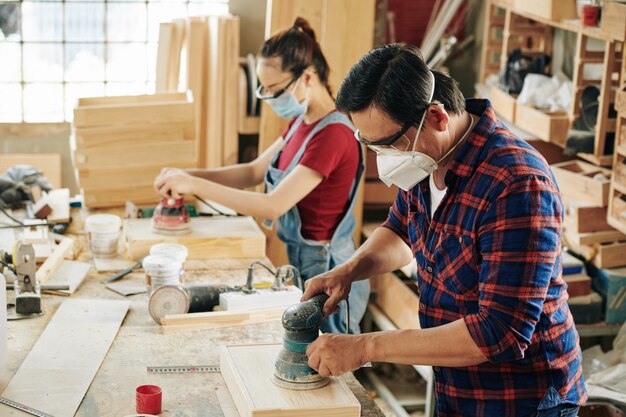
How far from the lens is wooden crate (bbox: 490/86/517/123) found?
4887 mm

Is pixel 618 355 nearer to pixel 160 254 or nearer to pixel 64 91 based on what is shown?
pixel 160 254

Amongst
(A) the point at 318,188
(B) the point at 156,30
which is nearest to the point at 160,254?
(A) the point at 318,188

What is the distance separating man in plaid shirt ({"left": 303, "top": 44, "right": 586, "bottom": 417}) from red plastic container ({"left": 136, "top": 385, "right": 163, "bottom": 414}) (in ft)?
1.48

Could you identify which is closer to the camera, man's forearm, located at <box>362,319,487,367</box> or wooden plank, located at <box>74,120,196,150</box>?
man's forearm, located at <box>362,319,487,367</box>

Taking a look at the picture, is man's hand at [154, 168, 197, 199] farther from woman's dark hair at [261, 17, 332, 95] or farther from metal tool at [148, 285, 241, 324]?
metal tool at [148, 285, 241, 324]

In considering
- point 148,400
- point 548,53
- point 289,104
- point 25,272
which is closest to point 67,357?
point 148,400

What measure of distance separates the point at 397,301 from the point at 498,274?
3.11 m

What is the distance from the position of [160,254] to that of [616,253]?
2.25m

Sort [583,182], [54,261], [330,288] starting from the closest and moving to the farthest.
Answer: [330,288] < [54,261] < [583,182]

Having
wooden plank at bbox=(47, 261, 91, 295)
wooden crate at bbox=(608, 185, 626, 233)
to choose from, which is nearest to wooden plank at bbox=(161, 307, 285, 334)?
wooden plank at bbox=(47, 261, 91, 295)

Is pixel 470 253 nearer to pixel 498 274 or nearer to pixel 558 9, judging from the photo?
pixel 498 274

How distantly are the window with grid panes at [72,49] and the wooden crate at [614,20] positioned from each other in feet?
9.82

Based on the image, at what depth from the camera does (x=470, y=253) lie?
7.69 feet

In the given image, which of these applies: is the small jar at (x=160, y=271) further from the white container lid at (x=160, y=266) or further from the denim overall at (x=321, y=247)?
the denim overall at (x=321, y=247)
